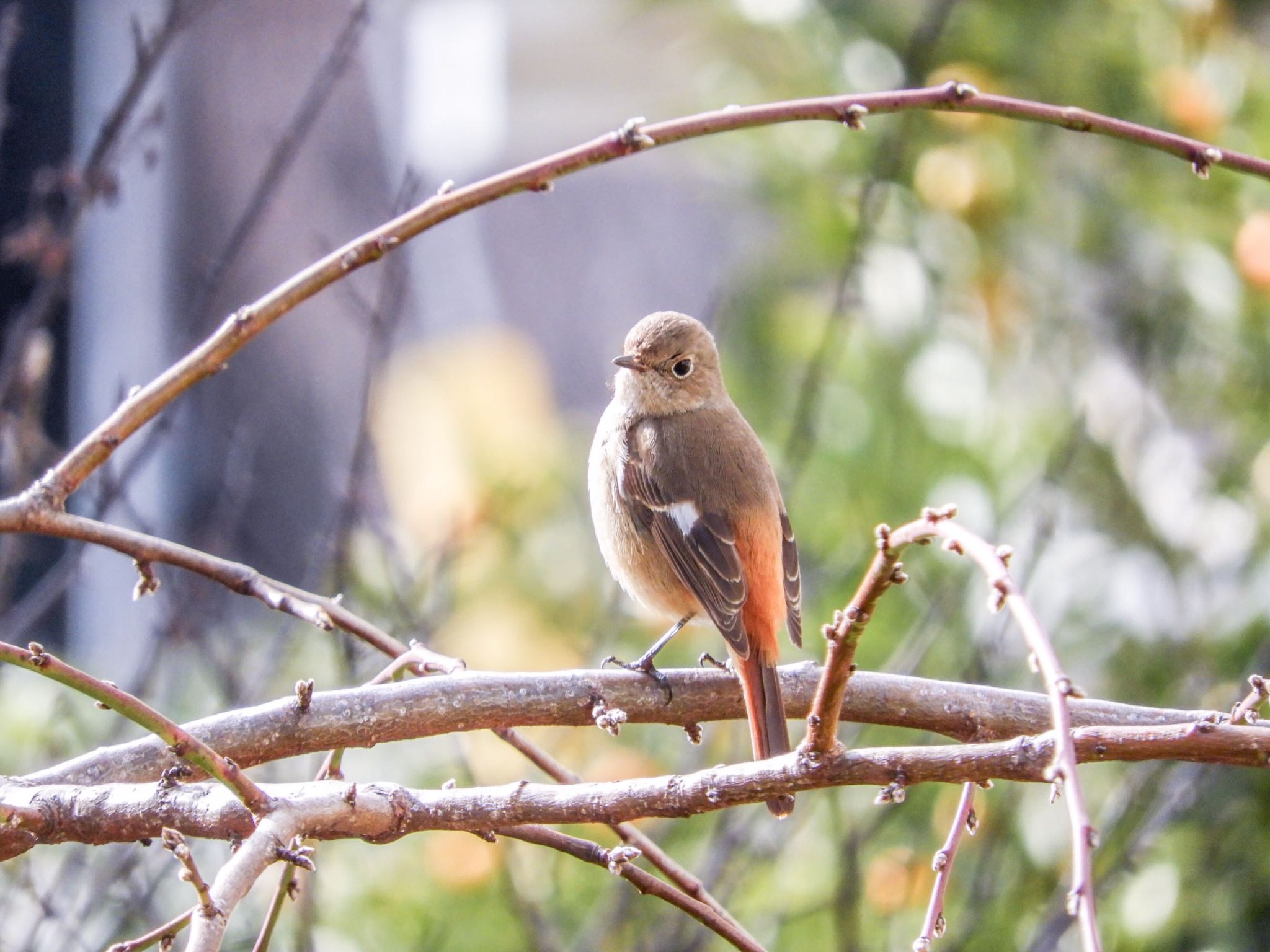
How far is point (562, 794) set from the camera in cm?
163

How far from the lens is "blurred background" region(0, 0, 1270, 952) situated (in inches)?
133

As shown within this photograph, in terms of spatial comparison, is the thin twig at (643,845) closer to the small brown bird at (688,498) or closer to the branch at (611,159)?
the branch at (611,159)

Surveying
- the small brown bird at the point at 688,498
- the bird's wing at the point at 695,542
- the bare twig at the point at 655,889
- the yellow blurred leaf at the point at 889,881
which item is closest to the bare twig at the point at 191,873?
the bare twig at the point at 655,889

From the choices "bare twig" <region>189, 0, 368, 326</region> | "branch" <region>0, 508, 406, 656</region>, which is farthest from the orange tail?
"bare twig" <region>189, 0, 368, 326</region>

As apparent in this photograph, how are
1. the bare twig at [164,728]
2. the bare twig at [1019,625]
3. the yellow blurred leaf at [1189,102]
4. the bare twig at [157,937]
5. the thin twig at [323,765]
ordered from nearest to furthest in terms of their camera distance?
the bare twig at [1019,625] → the bare twig at [164,728] → the bare twig at [157,937] → the thin twig at [323,765] → the yellow blurred leaf at [1189,102]

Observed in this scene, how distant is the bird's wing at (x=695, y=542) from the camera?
3393mm

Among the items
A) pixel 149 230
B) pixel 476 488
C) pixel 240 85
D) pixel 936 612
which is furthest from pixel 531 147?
pixel 936 612

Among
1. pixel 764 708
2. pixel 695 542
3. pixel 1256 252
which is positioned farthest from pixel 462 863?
pixel 1256 252

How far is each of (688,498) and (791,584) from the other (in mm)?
346

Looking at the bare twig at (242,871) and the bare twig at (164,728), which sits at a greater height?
the bare twig at (164,728)

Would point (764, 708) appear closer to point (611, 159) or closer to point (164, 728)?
point (611, 159)

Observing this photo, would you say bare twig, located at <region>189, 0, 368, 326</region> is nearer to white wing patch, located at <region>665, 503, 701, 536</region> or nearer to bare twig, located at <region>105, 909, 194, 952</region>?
white wing patch, located at <region>665, 503, 701, 536</region>

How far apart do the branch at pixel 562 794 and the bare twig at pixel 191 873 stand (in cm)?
10

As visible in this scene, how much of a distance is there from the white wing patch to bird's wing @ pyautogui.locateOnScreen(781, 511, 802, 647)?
218 millimetres
